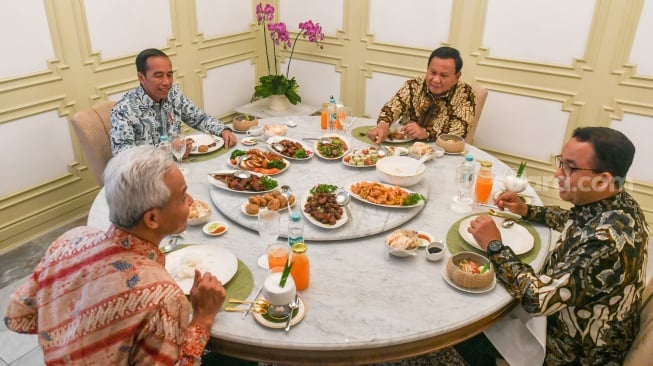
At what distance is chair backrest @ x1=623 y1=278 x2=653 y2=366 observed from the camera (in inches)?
61.1

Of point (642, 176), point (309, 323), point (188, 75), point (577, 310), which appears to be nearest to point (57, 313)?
point (309, 323)

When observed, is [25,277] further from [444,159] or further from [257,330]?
[444,159]

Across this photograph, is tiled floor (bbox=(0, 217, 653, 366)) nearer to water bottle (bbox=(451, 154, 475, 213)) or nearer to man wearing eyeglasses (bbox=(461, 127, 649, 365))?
water bottle (bbox=(451, 154, 475, 213))

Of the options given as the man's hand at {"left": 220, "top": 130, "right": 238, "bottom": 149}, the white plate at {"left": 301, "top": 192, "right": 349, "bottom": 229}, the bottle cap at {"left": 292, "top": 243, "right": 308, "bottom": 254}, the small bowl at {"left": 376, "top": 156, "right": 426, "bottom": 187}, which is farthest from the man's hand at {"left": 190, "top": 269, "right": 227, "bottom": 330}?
the man's hand at {"left": 220, "top": 130, "right": 238, "bottom": 149}

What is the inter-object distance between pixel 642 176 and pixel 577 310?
2.49 metres

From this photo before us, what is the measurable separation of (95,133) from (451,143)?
2.00m

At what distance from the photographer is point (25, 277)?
121 inches

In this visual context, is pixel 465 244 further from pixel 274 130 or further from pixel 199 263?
pixel 274 130

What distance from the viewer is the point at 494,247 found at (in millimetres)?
1805

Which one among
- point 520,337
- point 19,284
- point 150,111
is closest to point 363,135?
point 150,111

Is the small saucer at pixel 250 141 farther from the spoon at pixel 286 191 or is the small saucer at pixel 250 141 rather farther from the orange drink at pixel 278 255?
the orange drink at pixel 278 255

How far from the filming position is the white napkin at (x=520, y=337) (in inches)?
66.6

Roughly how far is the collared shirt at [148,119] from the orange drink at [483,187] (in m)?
1.53

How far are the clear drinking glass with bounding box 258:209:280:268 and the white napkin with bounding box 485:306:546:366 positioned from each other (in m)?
0.83
